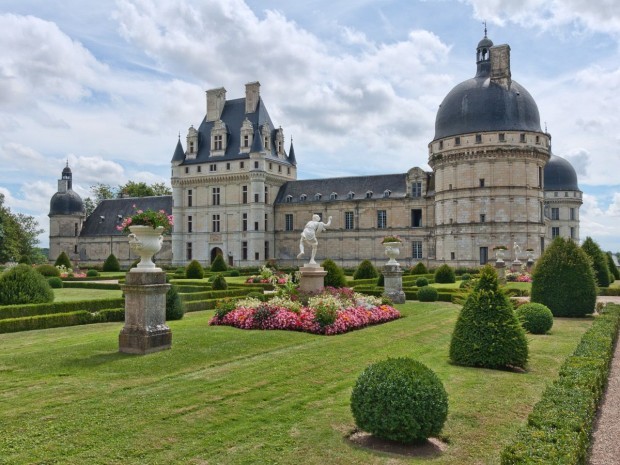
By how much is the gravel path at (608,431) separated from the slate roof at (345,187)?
46055mm

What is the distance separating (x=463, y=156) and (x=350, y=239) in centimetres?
1514

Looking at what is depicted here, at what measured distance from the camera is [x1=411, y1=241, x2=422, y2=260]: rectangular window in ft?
174

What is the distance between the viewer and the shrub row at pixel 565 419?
525cm

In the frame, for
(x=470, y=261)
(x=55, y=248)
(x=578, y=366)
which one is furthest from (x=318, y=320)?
(x=55, y=248)

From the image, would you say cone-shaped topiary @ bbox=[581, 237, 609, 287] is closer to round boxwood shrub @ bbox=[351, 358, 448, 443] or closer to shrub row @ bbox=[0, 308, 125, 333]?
shrub row @ bbox=[0, 308, 125, 333]

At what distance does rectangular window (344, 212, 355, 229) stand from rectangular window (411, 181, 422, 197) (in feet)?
22.9

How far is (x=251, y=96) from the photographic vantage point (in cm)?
6122

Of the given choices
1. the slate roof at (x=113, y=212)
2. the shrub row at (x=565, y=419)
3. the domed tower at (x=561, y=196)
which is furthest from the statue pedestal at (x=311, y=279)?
the domed tower at (x=561, y=196)

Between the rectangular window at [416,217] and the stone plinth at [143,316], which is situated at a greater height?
the rectangular window at [416,217]

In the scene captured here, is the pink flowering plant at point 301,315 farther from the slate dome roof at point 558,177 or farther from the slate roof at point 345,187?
the slate dome roof at point 558,177

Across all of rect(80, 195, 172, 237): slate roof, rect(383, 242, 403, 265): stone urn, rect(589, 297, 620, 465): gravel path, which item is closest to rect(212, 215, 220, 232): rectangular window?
rect(80, 195, 172, 237): slate roof

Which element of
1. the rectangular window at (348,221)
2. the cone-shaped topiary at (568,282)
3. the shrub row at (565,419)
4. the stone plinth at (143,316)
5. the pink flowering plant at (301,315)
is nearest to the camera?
the shrub row at (565,419)

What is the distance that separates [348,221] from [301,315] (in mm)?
42935

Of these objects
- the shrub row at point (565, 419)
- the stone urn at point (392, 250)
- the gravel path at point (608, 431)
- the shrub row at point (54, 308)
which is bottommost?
the gravel path at point (608, 431)
